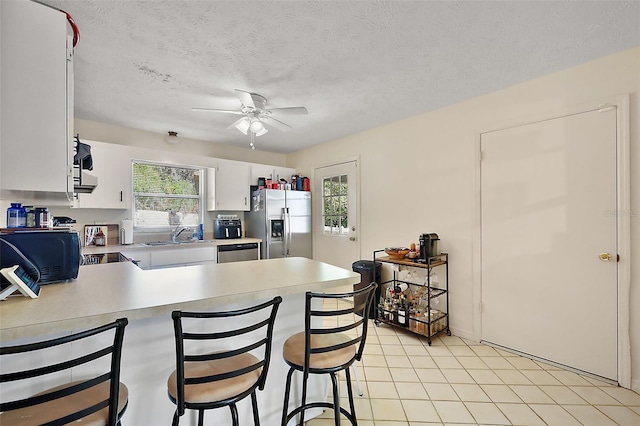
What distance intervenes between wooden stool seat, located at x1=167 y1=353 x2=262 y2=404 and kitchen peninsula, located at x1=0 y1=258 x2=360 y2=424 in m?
0.21

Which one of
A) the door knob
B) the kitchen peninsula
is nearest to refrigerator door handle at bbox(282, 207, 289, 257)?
the kitchen peninsula

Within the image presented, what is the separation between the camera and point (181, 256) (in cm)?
368

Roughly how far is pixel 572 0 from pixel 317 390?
8.89 feet

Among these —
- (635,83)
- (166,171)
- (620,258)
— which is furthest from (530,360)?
(166,171)

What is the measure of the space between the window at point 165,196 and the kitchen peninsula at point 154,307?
2309 millimetres

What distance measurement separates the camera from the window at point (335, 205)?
4285 mm

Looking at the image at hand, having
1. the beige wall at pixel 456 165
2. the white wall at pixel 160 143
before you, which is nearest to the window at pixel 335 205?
the beige wall at pixel 456 165

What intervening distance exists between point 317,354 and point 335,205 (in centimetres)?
310

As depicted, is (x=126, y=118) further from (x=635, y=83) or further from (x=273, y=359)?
(x=635, y=83)

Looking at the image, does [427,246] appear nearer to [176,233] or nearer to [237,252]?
[237,252]

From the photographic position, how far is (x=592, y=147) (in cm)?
222

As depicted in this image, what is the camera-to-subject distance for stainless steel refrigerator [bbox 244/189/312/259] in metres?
4.35

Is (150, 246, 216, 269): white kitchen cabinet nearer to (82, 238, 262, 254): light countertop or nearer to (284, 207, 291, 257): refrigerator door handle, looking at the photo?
(82, 238, 262, 254): light countertop

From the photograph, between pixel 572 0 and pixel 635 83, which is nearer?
pixel 572 0
